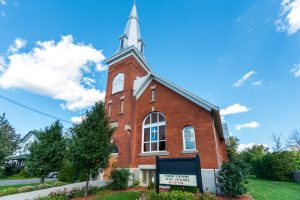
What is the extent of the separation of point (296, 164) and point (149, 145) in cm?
2638

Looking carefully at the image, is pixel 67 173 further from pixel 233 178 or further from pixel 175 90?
pixel 233 178

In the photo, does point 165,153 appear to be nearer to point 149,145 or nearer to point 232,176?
point 149,145

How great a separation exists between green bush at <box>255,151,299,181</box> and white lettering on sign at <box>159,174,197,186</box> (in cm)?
2607

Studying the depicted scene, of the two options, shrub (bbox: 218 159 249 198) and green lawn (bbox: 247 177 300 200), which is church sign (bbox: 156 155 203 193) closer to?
shrub (bbox: 218 159 249 198)

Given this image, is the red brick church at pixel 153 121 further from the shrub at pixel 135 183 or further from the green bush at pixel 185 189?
the green bush at pixel 185 189

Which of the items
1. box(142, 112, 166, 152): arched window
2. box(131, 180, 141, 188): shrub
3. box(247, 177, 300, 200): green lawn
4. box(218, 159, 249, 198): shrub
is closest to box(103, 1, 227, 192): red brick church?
box(142, 112, 166, 152): arched window

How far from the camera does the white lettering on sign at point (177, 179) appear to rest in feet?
25.8

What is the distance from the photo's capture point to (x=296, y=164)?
27312mm

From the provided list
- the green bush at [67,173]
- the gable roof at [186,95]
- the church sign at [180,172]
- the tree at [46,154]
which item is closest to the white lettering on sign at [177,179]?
the church sign at [180,172]

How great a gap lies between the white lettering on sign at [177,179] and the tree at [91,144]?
4761 millimetres

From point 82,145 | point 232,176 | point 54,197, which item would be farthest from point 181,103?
point 54,197

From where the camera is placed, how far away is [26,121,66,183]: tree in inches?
592

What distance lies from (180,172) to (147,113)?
8.69 meters

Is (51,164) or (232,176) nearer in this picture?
(232,176)
